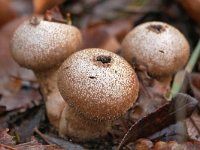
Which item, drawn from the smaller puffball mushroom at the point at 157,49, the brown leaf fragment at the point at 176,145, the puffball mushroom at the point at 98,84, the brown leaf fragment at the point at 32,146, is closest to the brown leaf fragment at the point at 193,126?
the brown leaf fragment at the point at 176,145

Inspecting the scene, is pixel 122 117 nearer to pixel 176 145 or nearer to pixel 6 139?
pixel 176 145

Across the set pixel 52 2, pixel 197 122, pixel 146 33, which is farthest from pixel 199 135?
pixel 52 2

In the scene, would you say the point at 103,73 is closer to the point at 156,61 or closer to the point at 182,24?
the point at 156,61

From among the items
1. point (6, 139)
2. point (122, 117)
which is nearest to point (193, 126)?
point (122, 117)

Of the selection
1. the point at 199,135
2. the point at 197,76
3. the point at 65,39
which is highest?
the point at 65,39

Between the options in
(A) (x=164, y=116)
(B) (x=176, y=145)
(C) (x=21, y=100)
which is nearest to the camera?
(B) (x=176, y=145)

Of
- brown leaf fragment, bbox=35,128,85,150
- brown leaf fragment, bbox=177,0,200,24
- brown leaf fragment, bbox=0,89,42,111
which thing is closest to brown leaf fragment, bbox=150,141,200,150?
brown leaf fragment, bbox=35,128,85,150
